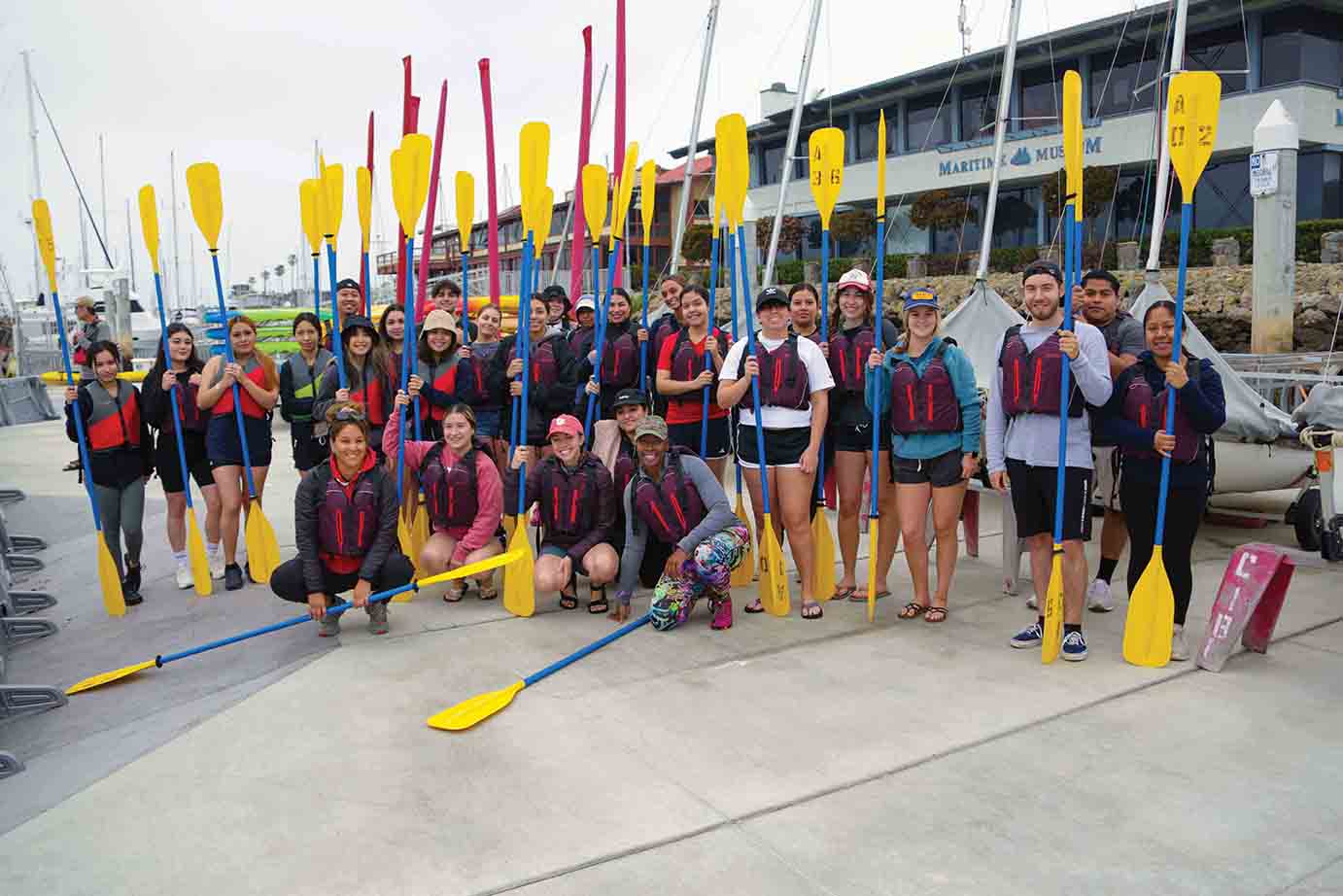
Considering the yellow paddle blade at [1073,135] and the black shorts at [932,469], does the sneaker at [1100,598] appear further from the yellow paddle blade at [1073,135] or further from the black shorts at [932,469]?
the yellow paddle blade at [1073,135]

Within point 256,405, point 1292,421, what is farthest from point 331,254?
point 1292,421

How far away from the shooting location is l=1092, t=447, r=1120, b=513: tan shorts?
5.61 m

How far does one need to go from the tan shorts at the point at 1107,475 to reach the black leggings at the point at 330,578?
375cm

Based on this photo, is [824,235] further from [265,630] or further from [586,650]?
[265,630]

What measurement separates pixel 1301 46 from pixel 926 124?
903 cm

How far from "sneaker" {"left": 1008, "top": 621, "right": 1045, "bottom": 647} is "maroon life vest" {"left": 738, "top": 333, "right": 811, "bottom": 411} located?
1498 mm

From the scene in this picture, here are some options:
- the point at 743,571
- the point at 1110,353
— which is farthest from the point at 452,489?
the point at 1110,353

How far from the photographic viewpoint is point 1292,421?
6.17 meters

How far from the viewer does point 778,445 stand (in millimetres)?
5254

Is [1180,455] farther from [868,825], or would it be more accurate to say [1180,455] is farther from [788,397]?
[868,825]

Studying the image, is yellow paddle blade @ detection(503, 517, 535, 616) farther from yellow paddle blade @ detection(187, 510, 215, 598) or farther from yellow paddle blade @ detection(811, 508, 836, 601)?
yellow paddle blade @ detection(187, 510, 215, 598)

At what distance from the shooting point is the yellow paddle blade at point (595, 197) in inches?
244

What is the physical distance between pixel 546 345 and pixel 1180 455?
3.52m

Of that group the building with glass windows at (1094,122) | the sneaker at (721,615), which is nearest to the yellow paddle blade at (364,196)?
the sneaker at (721,615)
